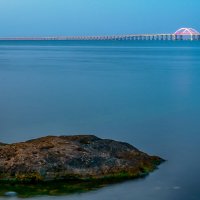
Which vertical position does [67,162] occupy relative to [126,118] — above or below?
above

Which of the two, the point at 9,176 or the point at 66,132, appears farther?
the point at 66,132

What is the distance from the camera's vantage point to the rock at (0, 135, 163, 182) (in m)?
6.92

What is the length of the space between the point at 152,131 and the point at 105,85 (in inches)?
436

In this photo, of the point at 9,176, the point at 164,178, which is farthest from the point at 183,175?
the point at 9,176

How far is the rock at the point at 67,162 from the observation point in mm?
6918

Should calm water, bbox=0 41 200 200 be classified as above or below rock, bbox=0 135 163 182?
below

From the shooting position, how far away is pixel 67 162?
23.0ft

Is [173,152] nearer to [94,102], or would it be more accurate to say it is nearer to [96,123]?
[96,123]

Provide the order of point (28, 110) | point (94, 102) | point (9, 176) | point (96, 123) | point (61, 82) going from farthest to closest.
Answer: point (61, 82) → point (94, 102) → point (28, 110) → point (96, 123) → point (9, 176)

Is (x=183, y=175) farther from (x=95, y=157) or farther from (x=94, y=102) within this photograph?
(x=94, y=102)

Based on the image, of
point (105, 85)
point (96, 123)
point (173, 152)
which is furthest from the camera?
point (105, 85)

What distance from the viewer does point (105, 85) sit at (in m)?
21.6

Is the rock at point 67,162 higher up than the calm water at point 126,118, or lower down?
higher up

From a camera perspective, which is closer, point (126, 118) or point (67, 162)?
point (67, 162)
